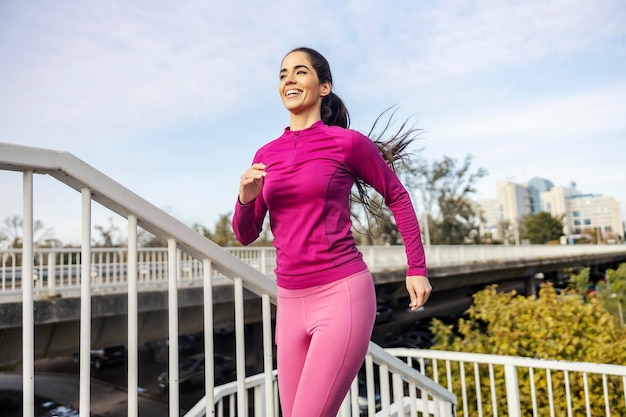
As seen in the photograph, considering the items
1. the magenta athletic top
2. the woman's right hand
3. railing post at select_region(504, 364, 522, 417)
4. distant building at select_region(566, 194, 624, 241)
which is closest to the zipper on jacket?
the magenta athletic top

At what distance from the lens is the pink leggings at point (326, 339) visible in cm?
128

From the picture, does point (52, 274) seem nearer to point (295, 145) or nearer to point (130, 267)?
point (130, 267)

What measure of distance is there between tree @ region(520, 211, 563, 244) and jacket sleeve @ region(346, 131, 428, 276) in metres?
60.6

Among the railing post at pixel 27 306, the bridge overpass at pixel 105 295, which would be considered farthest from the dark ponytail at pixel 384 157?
the bridge overpass at pixel 105 295

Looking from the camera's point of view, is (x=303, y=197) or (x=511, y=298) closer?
(x=303, y=197)

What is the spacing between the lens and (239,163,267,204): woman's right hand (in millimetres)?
1351

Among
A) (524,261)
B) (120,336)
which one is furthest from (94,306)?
(524,261)

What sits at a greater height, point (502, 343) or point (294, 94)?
point (294, 94)

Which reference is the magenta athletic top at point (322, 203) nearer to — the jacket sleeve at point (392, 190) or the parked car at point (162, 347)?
the jacket sleeve at point (392, 190)

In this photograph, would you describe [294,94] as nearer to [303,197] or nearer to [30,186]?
[303,197]

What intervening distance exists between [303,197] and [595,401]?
12.7 ft

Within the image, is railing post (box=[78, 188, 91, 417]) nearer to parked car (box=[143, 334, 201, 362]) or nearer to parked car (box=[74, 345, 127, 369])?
parked car (box=[74, 345, 127, 369])

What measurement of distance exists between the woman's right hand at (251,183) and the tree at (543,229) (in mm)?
60767

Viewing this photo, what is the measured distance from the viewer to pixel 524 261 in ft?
70.8
